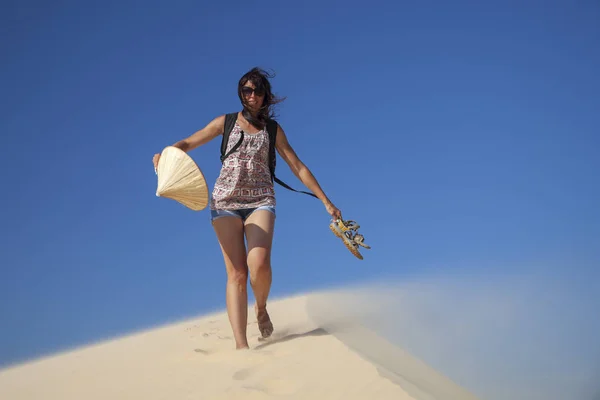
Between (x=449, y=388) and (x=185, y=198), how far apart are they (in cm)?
262

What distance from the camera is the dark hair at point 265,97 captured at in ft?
15.0

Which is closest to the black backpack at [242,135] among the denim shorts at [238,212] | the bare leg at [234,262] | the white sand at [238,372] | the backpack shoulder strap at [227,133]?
the backpack shoulder strap at [227,133]

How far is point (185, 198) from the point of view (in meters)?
→ 4.36

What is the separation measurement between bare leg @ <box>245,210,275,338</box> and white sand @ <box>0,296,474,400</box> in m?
0.53

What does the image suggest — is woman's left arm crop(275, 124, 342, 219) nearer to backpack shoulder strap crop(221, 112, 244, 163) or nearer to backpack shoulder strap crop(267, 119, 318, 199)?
backpack shoulder strap crop(267, 119, 318, 199)

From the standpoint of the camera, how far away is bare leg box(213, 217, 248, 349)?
438 centimetres

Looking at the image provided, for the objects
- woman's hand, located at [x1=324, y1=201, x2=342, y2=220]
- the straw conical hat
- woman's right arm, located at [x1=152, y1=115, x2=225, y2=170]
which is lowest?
woman's hand, located at [x1=324, y1=201, x2=342, y2=220]

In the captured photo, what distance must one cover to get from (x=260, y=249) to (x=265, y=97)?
1376mm

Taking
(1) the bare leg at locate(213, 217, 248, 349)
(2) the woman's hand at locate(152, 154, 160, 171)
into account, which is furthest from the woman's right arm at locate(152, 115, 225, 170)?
(1) the bare leg at locate(213, 217, 248, 349)

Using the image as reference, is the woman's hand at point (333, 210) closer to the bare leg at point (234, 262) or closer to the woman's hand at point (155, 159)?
the bare leg at point (234, 262)

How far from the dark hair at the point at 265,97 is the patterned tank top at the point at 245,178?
116mm

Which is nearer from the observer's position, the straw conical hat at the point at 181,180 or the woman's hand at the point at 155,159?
the straw conical hat at the point at 181,180

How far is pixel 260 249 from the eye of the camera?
14.1 ft

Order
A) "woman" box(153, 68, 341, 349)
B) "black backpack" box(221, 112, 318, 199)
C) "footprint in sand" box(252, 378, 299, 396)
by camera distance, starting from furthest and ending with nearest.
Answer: "black backpack" box(221, 112, 318, 199)
"woman" box(153, 68, 341, 349)
"footprint in sand" box(252, 378, 299, 396)
